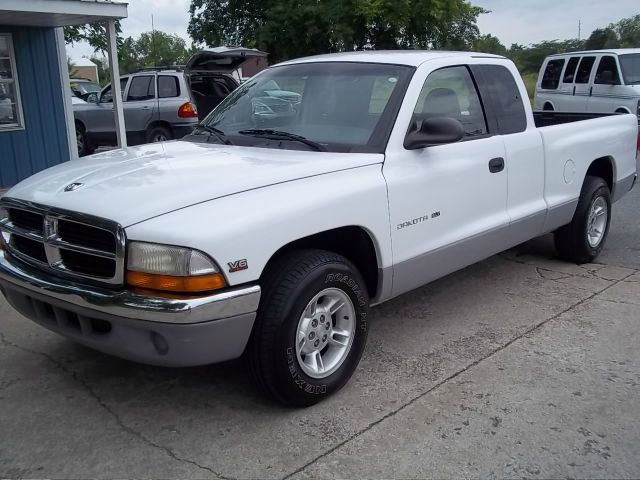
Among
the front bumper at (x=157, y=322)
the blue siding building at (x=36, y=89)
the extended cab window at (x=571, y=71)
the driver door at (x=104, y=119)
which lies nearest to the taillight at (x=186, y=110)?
the driver door at (x=104, y=119)

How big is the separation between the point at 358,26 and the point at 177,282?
26.7 m

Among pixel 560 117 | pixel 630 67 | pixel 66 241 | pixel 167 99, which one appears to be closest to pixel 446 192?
pixel 66 241

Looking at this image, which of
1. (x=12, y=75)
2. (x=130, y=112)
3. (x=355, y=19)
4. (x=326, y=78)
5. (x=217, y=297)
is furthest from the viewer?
(x=355, y=19)

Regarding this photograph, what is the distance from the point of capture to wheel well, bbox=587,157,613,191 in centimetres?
611

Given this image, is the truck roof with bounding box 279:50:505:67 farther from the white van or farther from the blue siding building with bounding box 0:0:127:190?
the white van

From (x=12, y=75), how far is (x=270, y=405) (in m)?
7.59

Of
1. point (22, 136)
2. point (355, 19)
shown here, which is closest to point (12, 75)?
point (22, 136)

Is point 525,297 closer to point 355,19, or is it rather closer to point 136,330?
point 136,330

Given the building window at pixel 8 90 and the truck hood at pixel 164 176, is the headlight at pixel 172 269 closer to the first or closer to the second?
the truck hood at pixel 164 176

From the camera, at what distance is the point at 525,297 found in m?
5.25

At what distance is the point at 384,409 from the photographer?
11.5ft

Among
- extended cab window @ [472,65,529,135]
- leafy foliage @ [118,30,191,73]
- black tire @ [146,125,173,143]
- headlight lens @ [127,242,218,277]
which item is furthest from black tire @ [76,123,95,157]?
leafy foliage @ [118,30,191,73]

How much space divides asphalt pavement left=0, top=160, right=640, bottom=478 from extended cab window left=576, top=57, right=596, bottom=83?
1066 centimetres

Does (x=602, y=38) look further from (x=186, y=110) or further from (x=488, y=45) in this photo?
(x=186, y=110)
